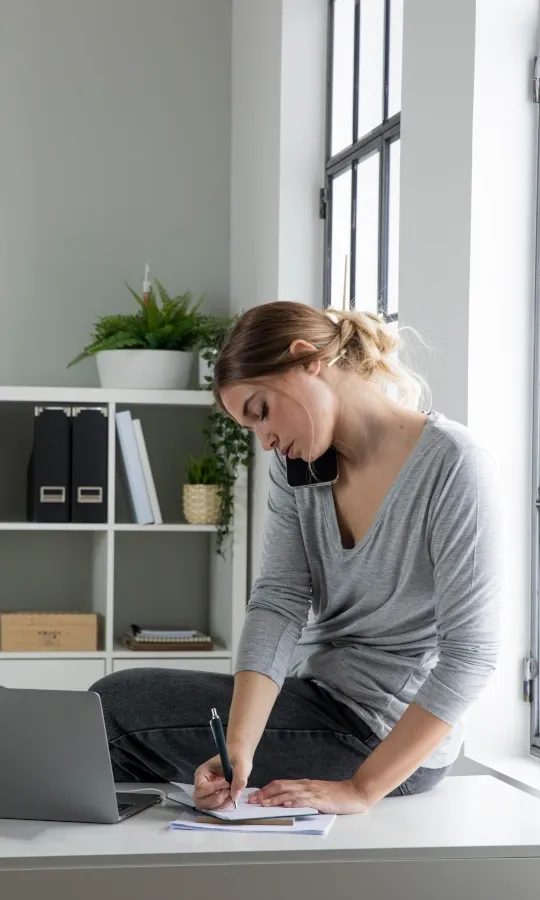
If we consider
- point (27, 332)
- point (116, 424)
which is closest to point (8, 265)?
point (27, 332)

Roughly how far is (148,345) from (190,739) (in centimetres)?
188

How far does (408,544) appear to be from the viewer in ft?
5.33

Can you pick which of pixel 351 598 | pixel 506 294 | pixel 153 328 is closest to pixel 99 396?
pixel 153 328

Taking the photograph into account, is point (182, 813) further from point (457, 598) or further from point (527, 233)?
point (527, 233)

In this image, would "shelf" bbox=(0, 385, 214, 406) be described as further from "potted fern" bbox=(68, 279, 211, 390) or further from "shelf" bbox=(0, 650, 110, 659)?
"shelf" bbox=(0, 650, 110, 659)

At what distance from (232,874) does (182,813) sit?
8.6 inches

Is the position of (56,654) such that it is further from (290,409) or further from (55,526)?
(290,409)

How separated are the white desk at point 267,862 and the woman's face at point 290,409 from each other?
0.55 meters

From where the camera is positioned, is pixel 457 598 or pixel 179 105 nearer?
pixel 457 598

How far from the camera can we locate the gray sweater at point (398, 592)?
152cm

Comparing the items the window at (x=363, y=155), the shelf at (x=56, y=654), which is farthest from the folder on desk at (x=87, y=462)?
the window at (x=363, y=155)

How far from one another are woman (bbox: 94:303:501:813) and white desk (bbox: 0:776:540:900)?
0.21 metres

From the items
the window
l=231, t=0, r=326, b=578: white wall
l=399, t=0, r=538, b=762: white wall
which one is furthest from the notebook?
l=231, t=0, r=326, b=578: white wall

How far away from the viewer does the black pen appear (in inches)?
54.7
